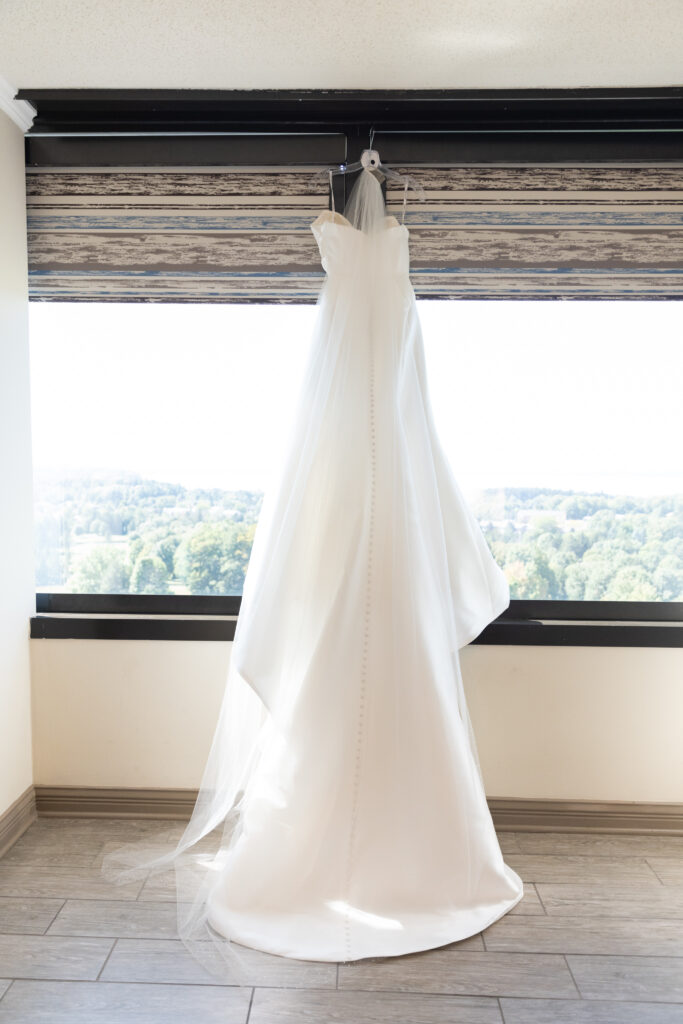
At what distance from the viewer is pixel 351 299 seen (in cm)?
229

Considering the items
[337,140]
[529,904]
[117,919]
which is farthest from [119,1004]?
[337,140]

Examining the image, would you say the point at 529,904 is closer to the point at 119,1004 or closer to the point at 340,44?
the point at 119,1004

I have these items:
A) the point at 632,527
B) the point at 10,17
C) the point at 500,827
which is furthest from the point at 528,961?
the point at 10,17

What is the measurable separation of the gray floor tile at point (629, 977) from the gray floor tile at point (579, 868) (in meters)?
0.39

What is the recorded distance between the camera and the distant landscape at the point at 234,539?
9.22 feet

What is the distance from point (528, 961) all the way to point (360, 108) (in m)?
2.50

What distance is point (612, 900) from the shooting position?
2260 mm

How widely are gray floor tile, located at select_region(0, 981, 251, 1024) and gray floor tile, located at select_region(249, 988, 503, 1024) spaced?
62mm

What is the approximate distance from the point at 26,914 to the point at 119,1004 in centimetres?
50

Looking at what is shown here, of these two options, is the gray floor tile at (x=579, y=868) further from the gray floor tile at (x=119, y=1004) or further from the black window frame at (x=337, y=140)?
the gray floor tile at (x=119, y=1004)

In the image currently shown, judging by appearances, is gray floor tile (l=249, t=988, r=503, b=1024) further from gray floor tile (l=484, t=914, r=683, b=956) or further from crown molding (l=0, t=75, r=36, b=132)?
crown molding (l=0, t=75, r=36, b=132)

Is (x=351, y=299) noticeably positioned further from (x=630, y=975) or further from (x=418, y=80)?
(x=630, y=975)

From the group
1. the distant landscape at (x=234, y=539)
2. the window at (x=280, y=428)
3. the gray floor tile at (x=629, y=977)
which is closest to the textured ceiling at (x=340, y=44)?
the window at (x=280, y=428)

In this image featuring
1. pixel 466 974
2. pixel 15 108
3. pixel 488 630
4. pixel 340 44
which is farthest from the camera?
pixel 488 630
